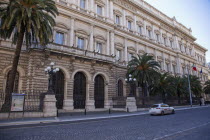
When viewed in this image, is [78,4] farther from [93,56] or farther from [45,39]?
[45,39]

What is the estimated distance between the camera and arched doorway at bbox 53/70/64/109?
19.4 meters

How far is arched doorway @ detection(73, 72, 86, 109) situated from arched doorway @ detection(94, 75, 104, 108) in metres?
2.12

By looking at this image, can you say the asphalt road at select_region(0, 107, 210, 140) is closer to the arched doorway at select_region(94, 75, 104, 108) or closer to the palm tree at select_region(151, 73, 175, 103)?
the arched doorway at select_region(94, 75, 104, 108)

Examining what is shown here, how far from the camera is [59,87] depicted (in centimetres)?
1991

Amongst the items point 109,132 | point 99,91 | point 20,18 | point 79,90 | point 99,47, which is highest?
point 99,47

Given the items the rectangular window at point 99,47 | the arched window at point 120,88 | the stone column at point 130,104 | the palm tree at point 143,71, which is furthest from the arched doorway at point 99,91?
the palm tree at point 143,71

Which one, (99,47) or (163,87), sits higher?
(99,47)

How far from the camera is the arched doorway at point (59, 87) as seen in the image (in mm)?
19430

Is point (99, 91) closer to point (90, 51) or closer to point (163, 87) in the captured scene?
point (90, 51)

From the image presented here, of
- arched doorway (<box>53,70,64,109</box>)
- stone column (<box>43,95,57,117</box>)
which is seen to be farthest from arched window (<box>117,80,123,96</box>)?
stone column (<box>43,95,57,117</box>)

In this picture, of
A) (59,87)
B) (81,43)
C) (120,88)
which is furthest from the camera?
(120,88)

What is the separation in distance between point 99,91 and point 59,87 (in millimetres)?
6570

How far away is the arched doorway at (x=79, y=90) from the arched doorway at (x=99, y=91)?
2.12 m

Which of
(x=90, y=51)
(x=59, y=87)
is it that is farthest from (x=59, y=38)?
(x=59, y=87)
